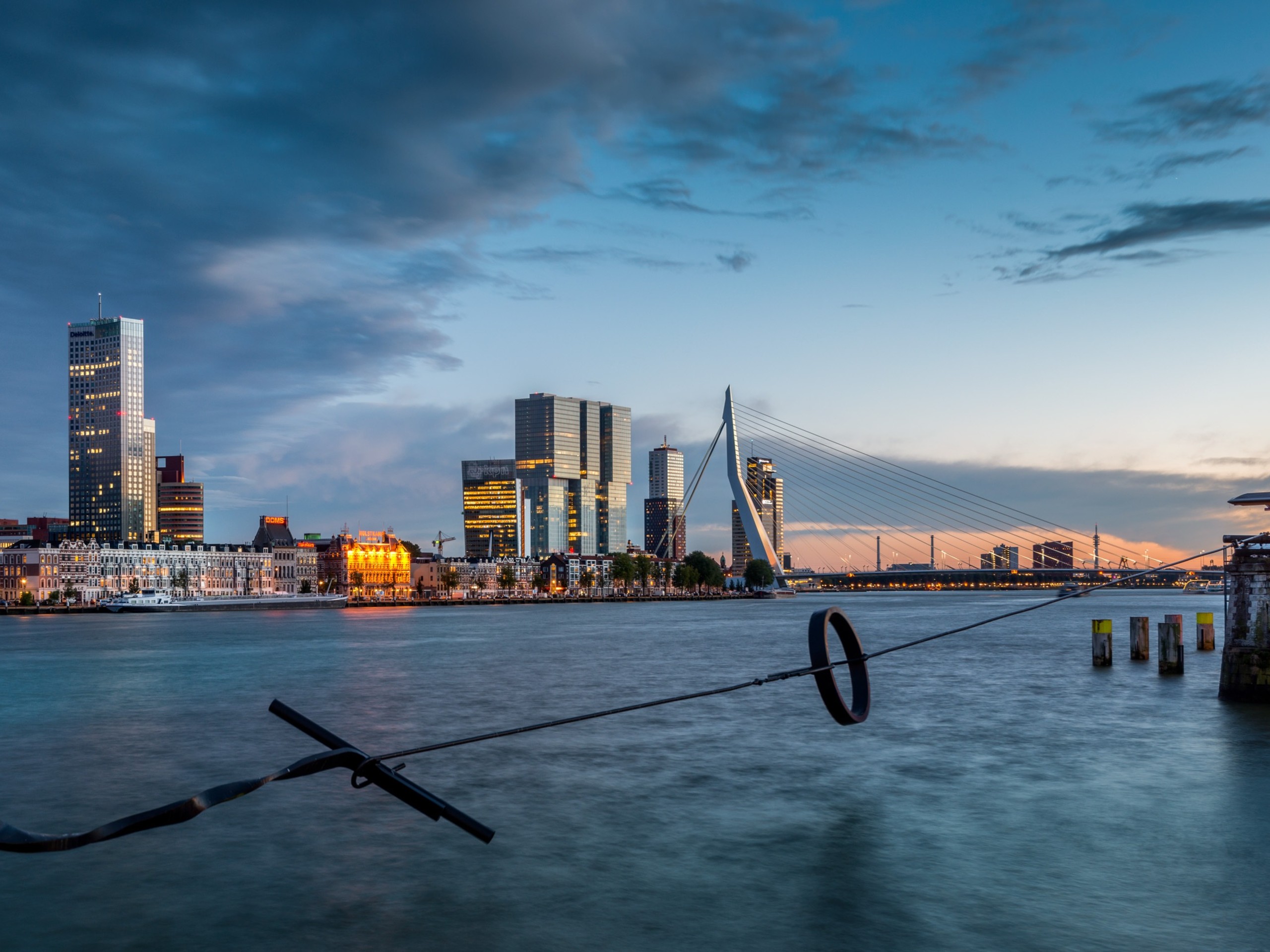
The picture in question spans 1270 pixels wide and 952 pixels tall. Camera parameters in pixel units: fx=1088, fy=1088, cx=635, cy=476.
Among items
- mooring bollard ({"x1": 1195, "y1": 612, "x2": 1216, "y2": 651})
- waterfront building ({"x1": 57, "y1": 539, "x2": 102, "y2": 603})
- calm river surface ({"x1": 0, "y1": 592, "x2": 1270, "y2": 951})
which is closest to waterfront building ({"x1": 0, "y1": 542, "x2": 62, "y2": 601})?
waterfront building ({"x1": 57, "y1": 539, "x2": 102, "y2": 603})

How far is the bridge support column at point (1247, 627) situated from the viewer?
24.8 meters

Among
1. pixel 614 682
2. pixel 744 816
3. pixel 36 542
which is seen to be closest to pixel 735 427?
pixel 614 682

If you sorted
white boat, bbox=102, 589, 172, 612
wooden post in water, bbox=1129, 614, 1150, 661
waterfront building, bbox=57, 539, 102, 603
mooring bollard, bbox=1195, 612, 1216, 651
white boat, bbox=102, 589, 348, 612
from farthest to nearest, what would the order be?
waterfront building, bbox=57, 539, 102, 603, white boat, bbox=102, 589, 348, 612, white boat, bbox=102, 589, 172, 612, mooring bollard, bbox=1195, 612, 1216, 651, wooden post in water, bbox=1129, 614, 1150, 661

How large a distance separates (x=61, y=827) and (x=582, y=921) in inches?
415

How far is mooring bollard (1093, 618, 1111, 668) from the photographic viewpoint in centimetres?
4266

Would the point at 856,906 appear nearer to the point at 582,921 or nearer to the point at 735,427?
the point at 582,921

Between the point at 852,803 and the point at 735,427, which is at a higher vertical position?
the point at 735,427

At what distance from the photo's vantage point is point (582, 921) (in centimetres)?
1253

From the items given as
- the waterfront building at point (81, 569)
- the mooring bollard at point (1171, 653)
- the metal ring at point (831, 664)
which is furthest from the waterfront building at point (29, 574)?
the metal ring at point (831, 664)

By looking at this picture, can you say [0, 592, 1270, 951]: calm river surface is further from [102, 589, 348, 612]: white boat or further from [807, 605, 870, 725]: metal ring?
[102, 589, 348, 612]: white boat

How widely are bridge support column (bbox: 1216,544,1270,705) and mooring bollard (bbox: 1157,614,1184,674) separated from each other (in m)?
8.07

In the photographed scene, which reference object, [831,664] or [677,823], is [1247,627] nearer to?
[677,823]

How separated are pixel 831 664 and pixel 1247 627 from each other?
62.8ft

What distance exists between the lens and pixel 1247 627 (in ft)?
84.6
